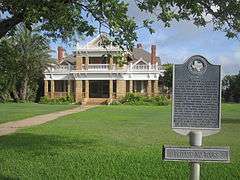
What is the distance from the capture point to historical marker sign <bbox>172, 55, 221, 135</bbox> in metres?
8.35

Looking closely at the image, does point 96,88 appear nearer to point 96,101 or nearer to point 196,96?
point 96,101

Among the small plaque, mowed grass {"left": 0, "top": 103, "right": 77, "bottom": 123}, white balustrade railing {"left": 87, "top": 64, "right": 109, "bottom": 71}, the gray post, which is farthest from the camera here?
white balustrade railing {"left": 87, "top": 64, "right": 109, "bottom": 71}

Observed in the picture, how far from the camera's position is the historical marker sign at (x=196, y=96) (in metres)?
8.35

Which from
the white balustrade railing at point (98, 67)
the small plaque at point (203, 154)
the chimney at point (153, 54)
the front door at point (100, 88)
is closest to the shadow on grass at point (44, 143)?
the small plaque at point (203, 154)

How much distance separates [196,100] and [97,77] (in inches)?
2416

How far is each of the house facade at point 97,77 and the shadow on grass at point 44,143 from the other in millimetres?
47415

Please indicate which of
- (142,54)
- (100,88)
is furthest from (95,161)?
(142,54)

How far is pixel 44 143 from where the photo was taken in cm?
1659

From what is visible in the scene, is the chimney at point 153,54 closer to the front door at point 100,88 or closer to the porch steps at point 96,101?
the front door at point 100,88

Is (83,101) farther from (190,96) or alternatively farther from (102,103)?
(190,96)

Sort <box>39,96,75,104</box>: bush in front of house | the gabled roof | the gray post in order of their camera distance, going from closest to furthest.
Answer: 1. the gray post
2. <box>39,96,75,104</box>: bush in front of house
3. the gabled roof

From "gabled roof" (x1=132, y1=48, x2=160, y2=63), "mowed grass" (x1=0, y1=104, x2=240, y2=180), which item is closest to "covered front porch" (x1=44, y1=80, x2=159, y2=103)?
"gabled roof" (x1=132, y1=48, x2=160, y2=63)

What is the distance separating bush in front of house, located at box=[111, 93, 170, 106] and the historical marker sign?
52.7 m

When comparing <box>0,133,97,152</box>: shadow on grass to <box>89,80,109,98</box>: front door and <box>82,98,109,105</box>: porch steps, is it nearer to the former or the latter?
<box>82,98,109,105</box>: porch steps
